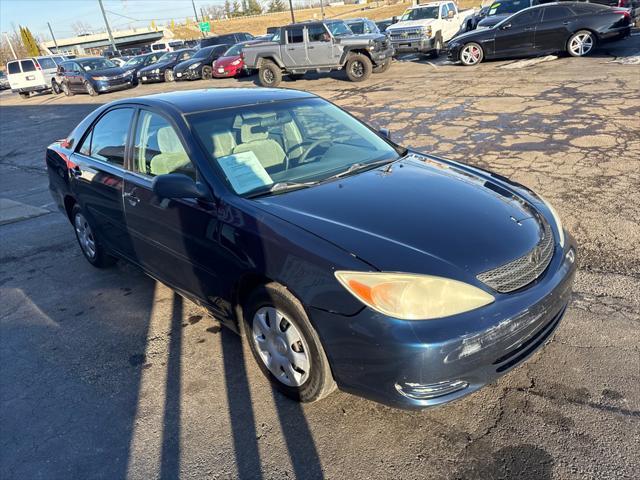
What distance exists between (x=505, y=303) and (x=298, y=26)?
1505 centimetres

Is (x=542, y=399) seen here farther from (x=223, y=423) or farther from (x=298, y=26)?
(x=298, y=26)

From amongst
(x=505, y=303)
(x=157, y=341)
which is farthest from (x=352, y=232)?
(x=157, y=341)

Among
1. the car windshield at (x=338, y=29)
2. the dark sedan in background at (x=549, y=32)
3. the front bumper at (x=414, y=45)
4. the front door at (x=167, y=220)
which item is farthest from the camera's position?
the front bumper at (x=414, y=45)

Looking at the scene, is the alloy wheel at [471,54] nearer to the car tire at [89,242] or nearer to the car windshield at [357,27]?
the car windshield at [357,27]

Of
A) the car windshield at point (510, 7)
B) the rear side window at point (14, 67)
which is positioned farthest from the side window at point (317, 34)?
the rear side window at point (14, 67)

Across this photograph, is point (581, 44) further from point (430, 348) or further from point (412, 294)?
point (430, 348)

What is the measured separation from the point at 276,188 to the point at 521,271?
4.84 ft

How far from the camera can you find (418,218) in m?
2.64

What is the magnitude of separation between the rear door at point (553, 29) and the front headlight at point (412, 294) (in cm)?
1402

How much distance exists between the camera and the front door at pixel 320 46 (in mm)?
14977

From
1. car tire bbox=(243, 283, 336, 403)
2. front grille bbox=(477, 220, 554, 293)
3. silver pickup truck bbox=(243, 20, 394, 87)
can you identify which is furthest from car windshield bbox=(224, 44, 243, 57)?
front grille bbox=(477, 220, 554, 293)

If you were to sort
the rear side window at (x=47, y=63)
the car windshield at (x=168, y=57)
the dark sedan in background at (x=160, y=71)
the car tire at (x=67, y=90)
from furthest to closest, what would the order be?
the rear side window at (x=47, y=63), the car windshield at (x=168, y=57), the car tire at (x=67, y=90), the dark sedan in background at (x=160, y=71)

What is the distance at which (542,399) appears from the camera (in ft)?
8.52

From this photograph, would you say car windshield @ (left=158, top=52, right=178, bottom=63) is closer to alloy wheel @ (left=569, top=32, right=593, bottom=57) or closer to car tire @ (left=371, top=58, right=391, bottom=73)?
car tire @ (left=371, top=58, right=391, bottom=73)
